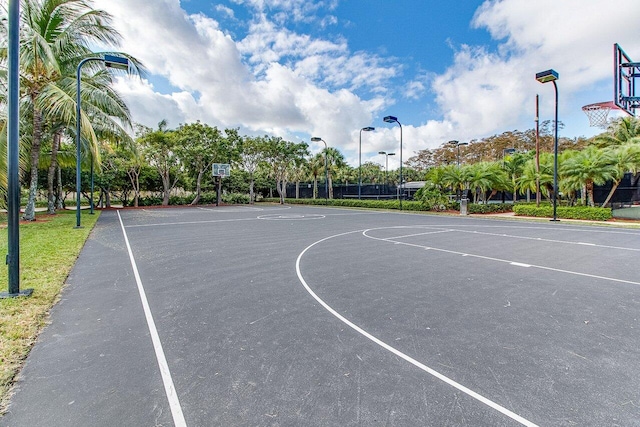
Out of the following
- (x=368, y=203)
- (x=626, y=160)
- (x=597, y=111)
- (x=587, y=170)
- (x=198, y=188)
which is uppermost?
(x=597, y=111)

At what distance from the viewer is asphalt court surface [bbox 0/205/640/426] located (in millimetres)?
2332

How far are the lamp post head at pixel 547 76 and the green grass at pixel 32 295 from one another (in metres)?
17.8

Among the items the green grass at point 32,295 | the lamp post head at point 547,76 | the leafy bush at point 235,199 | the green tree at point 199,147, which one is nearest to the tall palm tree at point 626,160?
the lamp post head at point 547,76

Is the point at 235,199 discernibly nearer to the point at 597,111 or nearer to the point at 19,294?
the point at 597,111

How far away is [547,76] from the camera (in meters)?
13.8

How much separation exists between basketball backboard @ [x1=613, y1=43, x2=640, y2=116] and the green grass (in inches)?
790

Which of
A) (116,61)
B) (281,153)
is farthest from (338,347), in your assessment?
(281,153)

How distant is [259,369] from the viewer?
9.36 ft

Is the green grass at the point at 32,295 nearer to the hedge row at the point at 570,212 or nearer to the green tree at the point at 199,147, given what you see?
the green tree at the point at 199,147

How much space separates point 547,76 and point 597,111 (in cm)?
417

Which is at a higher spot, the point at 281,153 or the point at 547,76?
the point at 547,76

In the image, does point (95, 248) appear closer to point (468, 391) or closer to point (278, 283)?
point (278, 283)

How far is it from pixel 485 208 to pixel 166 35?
20.3 m

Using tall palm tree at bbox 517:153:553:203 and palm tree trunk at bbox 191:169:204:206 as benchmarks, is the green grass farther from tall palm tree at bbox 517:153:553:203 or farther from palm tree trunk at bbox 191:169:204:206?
tall palm tree at bbox 517:153:553:203
